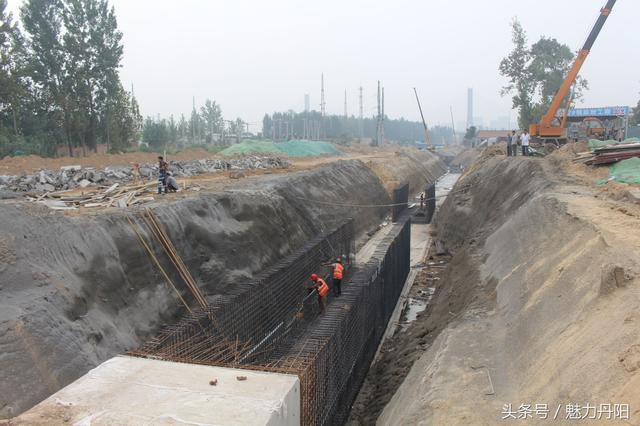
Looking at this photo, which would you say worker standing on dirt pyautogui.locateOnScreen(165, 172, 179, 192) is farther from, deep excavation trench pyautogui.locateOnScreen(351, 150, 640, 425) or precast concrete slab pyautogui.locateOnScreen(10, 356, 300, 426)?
precast concrete slab pyautogui.locateOnScreen(10, 356, 300, 426)

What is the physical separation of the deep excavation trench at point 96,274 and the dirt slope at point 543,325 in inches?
181

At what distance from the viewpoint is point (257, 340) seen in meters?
10.3

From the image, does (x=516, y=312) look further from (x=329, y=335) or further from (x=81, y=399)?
(x=81, y=399)

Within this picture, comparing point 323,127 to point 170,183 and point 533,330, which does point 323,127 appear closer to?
point 170,183

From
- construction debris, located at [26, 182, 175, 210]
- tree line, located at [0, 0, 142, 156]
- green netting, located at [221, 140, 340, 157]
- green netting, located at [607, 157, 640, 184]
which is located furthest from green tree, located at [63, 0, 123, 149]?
green netting, located at [607, 157, 640, 184]

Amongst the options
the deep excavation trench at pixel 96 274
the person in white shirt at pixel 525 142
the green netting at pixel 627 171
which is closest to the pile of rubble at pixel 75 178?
the deep excavation trench at pixel 96 274

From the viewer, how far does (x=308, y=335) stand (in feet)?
27.4

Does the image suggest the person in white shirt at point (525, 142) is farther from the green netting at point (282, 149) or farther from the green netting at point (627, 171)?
the green netting at point (282, 149)

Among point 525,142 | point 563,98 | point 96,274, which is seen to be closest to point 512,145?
point 525,142

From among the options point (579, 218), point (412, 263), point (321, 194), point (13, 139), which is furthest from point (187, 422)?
point (13, 139)

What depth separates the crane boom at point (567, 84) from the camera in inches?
824

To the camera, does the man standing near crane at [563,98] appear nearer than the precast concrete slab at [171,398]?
No

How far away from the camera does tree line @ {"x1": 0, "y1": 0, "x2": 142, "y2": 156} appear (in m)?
28.2

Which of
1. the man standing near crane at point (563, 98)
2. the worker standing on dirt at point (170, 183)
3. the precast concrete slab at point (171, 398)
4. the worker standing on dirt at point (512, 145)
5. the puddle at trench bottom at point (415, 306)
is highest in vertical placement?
the man standing near crane at point (563, 98)
